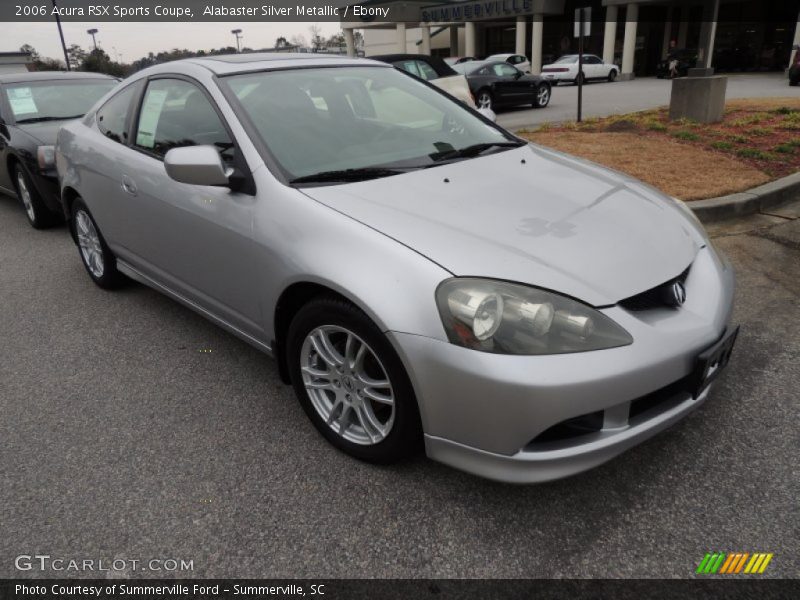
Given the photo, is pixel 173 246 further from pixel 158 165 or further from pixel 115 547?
pixel 115 547

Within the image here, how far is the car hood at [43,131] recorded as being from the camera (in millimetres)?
6074

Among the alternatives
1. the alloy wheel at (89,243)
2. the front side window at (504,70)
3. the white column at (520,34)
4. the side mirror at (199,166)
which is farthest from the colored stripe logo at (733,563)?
the white column at (520,34)

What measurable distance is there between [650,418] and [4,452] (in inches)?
106

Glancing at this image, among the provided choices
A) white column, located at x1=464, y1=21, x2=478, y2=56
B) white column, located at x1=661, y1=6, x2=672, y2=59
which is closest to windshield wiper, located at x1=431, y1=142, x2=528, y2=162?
white column, located at x1=661, y1=6, x2=672, y2=59

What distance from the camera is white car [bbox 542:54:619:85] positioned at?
28312mm

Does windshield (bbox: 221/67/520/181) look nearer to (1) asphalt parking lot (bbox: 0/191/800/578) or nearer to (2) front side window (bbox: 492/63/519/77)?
(1) asphalt parking lot (bbox: 0/191/800/578)

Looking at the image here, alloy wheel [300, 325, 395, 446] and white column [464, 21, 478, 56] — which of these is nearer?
alloy wheel [300, 325, 395, 446]

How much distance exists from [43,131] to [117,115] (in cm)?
303

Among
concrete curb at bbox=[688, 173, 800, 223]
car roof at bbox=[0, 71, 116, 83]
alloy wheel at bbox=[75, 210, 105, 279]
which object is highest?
car roof at bbox=[0, 71, 116, 83]

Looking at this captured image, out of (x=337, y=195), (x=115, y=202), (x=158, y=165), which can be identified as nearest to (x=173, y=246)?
(x=158, y=165)

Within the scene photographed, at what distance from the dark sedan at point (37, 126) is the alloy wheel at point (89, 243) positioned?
1717 millimetres

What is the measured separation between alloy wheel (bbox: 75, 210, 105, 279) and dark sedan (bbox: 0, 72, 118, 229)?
67.6 inches

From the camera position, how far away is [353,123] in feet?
10.1

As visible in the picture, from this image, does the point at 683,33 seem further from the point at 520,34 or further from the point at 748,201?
the point at 748,201
